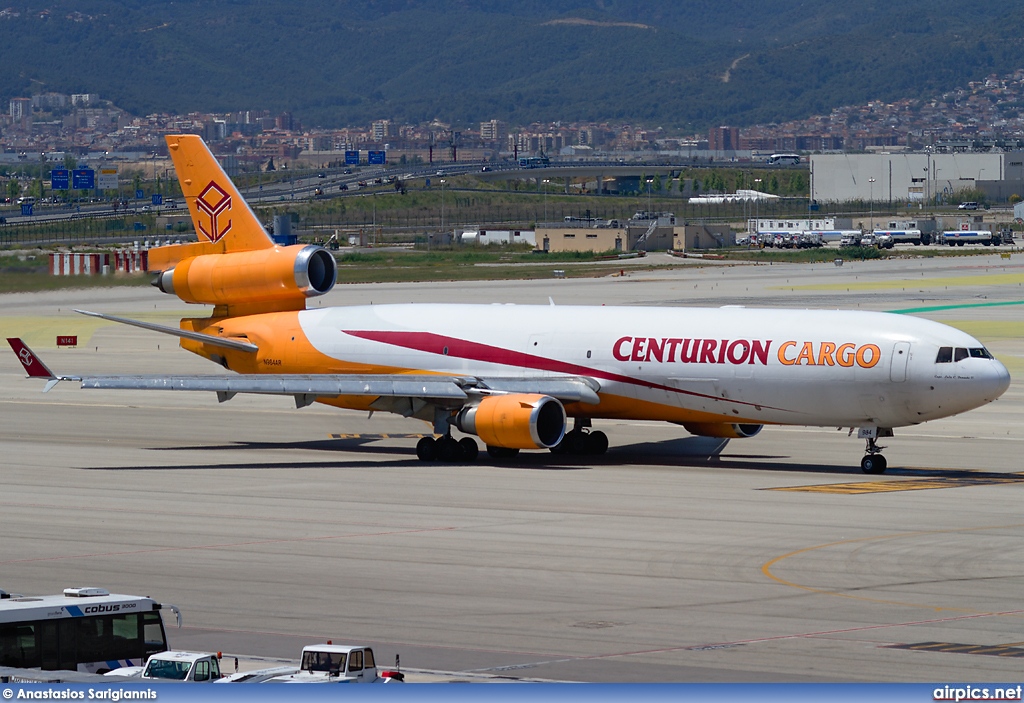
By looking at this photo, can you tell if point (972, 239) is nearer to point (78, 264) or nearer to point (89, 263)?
point (89, 263)

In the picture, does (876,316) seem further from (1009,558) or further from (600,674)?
(600,674)

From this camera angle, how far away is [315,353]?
166ft

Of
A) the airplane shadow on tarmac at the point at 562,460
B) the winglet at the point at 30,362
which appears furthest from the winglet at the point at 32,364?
the airplane shadow on tarmac at the point at 562,460

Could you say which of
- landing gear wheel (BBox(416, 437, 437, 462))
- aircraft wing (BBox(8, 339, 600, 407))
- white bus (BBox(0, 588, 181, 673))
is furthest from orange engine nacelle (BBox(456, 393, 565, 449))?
white bus (BBox(0, 588, 181, 673))

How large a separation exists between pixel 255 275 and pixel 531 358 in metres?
9.80

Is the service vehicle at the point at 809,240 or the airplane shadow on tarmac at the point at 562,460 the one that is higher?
the service vehicle at the point at 809,240

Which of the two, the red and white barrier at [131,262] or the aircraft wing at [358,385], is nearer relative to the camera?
the aircraft wing at [358,385]

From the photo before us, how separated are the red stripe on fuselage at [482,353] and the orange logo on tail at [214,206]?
5.71 meters

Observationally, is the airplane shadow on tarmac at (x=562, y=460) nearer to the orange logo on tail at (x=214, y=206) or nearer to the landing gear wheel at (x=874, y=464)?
the landing gear wheel at (x=874, y=464)

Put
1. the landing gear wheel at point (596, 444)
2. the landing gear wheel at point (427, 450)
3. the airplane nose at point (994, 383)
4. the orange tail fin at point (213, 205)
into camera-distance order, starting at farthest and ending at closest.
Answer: the orange tail fin at point (213, 205), the landing gear wheel at point (596, 444), the landing gear wheel at point (427, 450), the airplane nose at point (994, 383)

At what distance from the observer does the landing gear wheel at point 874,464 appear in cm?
4334

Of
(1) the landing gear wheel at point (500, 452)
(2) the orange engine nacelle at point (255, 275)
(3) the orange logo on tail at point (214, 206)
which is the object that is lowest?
(1) the landing gear wheel at point (500, 452)

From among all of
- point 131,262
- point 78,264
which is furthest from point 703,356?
point 78,264

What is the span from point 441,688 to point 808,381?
32.6 metres
